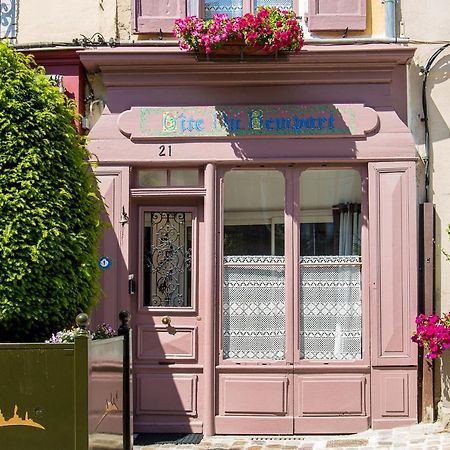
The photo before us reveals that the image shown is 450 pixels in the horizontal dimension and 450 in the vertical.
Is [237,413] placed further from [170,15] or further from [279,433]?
[170,15]

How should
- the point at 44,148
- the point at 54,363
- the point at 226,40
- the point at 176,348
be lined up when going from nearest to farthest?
the point at 54,363
the point at 44,148
the point at 226,40
the point at 176,348

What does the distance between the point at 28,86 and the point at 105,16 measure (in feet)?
9.23

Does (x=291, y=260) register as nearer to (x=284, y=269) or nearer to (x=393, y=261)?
(x=284, y=269)

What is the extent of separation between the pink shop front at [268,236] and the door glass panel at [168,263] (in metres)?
0.03

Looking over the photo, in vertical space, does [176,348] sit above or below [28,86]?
below

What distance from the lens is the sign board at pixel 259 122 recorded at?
834 centimetres

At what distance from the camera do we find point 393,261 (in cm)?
826

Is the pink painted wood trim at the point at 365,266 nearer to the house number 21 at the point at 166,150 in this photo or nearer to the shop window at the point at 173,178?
the shop window at the point at 173,178

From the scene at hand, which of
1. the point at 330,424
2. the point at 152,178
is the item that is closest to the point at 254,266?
the point at 152,178

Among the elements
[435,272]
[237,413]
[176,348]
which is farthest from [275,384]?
[435,272]

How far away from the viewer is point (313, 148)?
8375 millimetres

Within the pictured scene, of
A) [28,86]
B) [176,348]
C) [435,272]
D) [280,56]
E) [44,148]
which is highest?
[280,56]

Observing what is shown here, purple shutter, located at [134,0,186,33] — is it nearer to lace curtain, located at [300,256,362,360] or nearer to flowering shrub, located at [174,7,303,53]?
flowering shrub, located at [174,7,303,53]

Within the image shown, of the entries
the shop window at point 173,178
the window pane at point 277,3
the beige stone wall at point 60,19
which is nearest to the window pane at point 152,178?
the shop window at point 173,178
